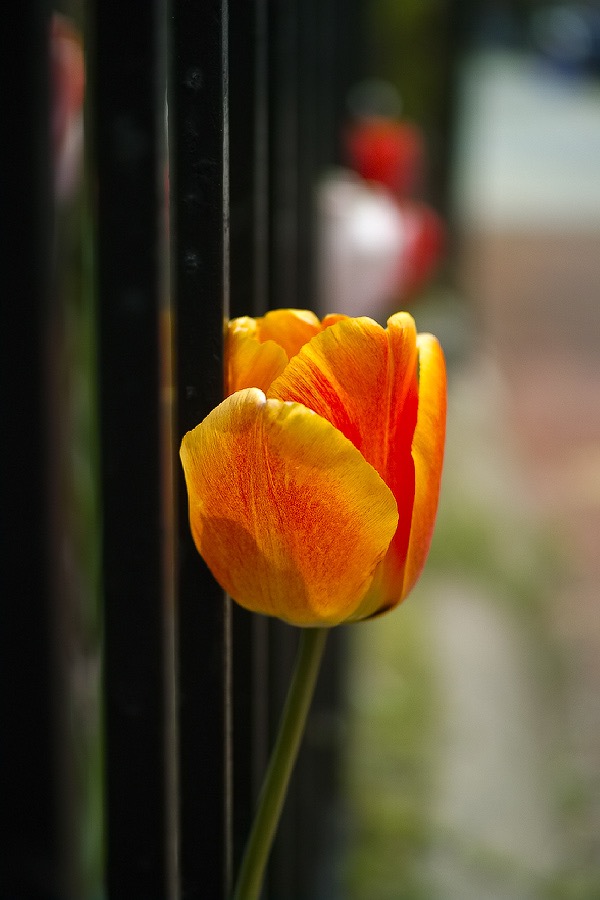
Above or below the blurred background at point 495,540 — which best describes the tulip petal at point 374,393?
above

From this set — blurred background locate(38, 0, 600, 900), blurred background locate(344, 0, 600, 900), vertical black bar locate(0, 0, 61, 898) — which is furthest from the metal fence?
blurred background locate(344, 0, 600, 900)

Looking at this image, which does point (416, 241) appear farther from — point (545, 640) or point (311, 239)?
point (545, 640)

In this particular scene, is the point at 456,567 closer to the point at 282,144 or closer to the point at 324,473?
the point at 282,144

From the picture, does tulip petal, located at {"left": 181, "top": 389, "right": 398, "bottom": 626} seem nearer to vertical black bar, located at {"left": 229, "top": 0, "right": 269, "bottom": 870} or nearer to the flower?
the flower

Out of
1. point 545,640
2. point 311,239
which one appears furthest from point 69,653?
point 545,640

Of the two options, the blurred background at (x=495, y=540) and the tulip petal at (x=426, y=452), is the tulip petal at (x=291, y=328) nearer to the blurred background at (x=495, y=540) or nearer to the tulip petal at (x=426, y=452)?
the tulip petal at (x=426, y=452)

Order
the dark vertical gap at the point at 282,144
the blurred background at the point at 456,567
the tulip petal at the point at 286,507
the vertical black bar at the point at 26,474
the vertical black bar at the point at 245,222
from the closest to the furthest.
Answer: the tulip petal at the point at 286,507, the vertical black bar at the point at 245,222, the dark vertical gap at the point at 282,144, the vertical black bar at the point at 26,474, the blurred background at the point at 456,567

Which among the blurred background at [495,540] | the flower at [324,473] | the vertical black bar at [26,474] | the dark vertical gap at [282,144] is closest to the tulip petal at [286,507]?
the flower at [324,473]
